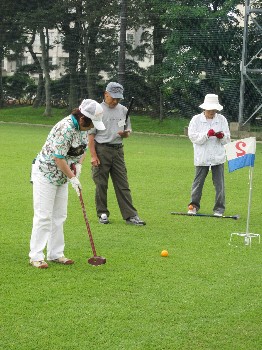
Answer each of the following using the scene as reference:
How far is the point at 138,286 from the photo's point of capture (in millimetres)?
7574

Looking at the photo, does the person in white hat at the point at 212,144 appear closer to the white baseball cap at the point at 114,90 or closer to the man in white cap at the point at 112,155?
the man in white cap at the point at 112,155

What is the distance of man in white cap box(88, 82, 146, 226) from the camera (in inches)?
433

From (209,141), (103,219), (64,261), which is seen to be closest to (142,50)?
(209,141)

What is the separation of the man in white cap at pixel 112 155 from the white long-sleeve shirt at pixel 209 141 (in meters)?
1.31

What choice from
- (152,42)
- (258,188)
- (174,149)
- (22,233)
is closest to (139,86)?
(152,42)

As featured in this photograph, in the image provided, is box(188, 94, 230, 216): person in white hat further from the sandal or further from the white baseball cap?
the sandal

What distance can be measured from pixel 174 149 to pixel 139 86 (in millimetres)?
12251

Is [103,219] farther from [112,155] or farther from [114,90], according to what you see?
[114,90]

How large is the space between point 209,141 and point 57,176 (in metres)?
Result: 4.23

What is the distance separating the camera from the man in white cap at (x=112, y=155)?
36.1 feet

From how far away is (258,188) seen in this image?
51.0 feet

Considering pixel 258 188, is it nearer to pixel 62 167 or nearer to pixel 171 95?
pixel 62 167

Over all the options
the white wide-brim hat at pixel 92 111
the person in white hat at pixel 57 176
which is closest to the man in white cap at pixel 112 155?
the person in white hat at pixel 57 176

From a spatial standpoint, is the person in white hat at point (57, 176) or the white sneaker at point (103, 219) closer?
the person in white hat at point (57, 176)
